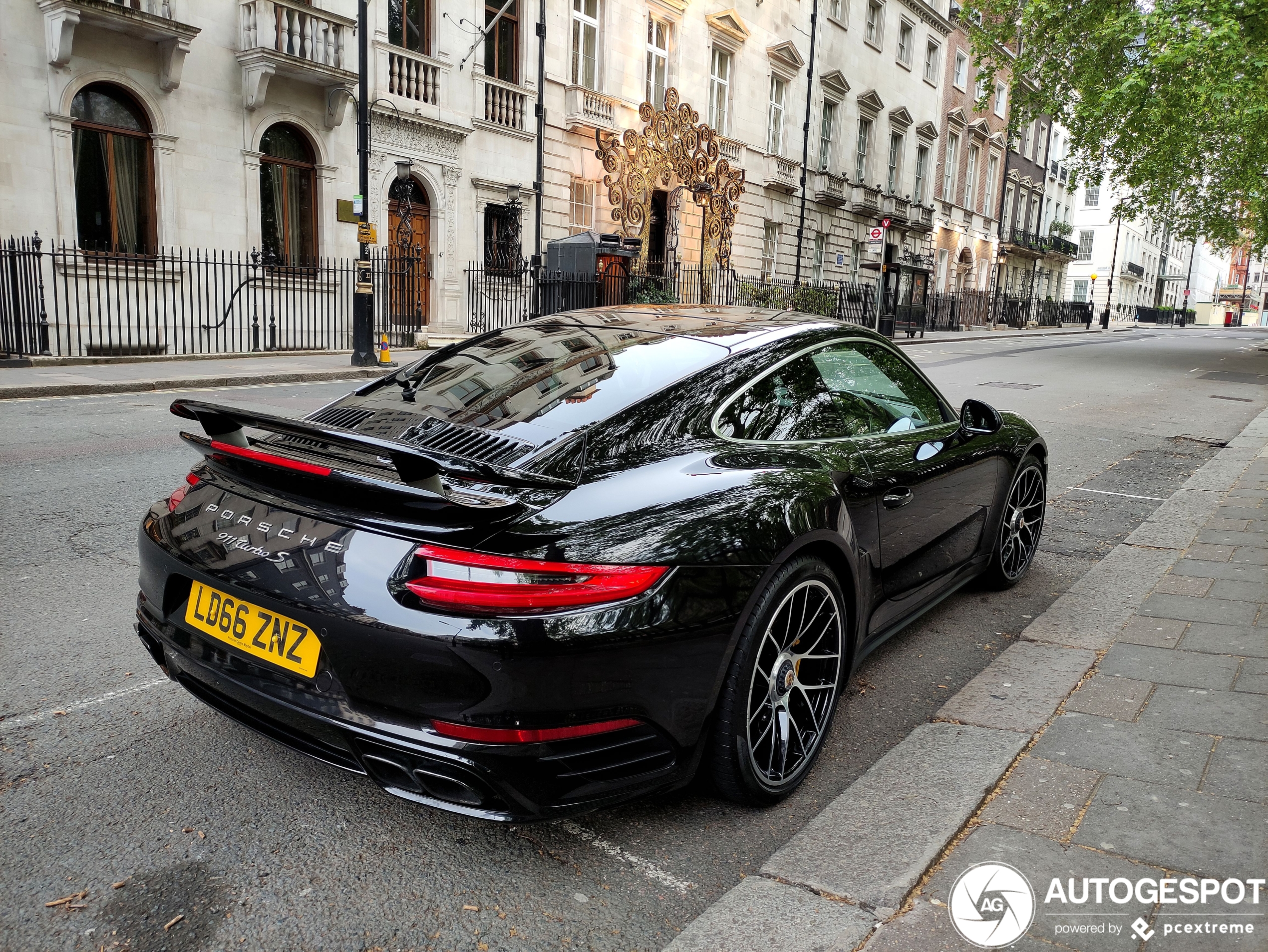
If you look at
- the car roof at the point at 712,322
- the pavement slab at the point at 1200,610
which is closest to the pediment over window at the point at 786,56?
the pavement slab at the point at 1200,610

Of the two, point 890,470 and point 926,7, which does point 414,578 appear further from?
point 926,7

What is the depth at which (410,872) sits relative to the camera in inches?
89.5

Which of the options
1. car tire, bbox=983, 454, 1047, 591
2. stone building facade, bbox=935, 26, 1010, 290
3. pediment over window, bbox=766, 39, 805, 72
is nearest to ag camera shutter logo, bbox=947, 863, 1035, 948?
car tire, bbox=983, 454, 1047, 591

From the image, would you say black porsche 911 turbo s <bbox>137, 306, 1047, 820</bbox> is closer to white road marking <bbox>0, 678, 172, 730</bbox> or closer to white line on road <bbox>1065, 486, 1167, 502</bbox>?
white road marking <bbox>0, 678, 172, 730</bbox>

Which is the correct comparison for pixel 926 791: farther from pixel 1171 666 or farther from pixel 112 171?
pixel 112 171

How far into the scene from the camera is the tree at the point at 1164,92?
18594 mm

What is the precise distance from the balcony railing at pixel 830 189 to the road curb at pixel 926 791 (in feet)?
102

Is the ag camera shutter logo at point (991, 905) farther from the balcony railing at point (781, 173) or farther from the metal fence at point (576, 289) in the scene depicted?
the balcony railing at point (781, 173)

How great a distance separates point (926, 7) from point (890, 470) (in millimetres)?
42185

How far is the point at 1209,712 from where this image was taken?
318cm

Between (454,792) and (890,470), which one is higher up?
(890,470)

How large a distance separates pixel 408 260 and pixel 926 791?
58.0 feet

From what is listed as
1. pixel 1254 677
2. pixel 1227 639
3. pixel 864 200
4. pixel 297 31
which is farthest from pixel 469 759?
pixel 864 200

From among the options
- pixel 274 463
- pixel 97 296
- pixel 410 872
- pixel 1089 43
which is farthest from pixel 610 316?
pixel 1089 43
